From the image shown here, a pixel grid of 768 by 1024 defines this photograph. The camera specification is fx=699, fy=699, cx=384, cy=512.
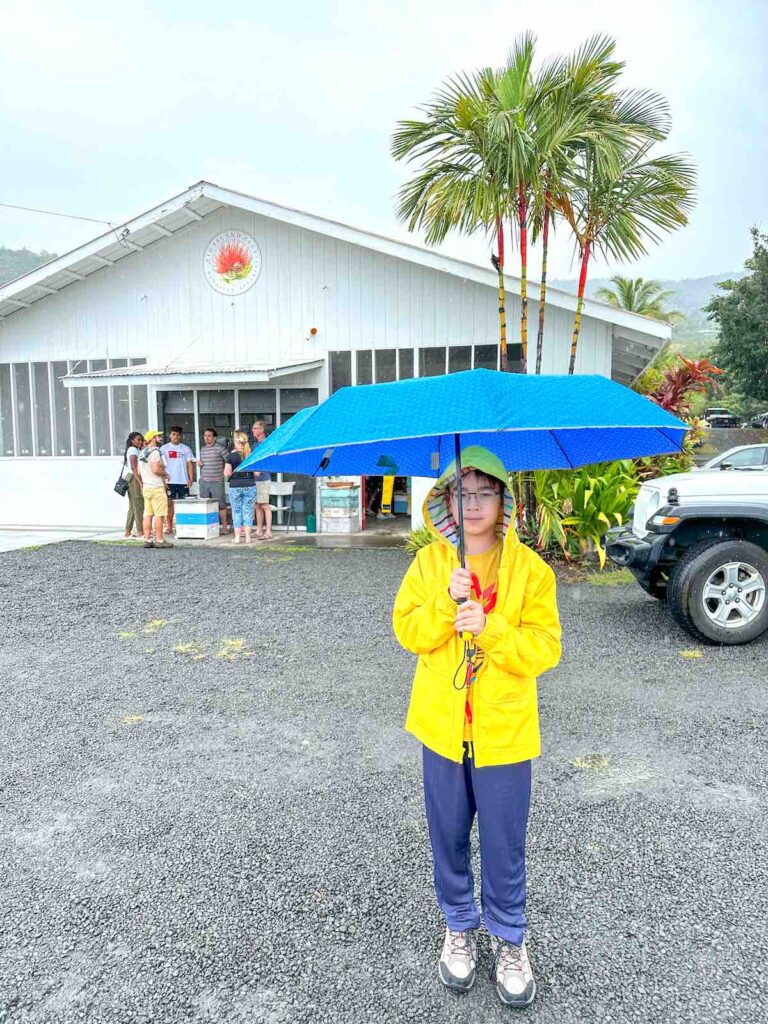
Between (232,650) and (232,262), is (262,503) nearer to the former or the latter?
(232,262)

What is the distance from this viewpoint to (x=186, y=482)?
11.9 meters

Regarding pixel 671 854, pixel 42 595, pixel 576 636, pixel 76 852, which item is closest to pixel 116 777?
pixel 76 852

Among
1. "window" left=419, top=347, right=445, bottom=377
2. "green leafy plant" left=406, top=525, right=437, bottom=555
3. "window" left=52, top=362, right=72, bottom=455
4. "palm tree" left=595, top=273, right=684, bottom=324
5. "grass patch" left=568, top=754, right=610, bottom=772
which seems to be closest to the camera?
"grass patch" left=568, top=754, right=610, bottom=772

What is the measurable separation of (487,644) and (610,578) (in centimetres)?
630

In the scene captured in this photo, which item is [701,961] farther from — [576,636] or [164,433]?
[164,433]

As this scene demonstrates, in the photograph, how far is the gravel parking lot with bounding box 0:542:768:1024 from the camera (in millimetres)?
Answer: 2113

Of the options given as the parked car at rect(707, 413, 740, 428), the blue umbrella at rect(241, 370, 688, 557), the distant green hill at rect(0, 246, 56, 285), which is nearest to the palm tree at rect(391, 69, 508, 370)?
the blue umbrella at rect(241, 370, 688, 557)

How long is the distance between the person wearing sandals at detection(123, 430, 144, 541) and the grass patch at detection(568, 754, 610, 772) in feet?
30.5

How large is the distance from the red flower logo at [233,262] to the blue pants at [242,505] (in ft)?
13.5

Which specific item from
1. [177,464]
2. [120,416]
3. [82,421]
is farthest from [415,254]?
[82,421]

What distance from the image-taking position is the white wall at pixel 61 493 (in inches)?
522

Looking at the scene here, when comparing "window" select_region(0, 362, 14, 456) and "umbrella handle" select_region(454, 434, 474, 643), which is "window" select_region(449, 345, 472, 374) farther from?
"umbrella handle" select_region(454, 434, 474, 643)

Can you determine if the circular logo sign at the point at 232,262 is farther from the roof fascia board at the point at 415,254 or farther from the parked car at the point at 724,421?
the parked car at the point at 724,421

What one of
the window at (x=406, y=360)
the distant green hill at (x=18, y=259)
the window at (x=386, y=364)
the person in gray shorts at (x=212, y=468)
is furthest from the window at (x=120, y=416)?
the distant green hill at (x=18, y=259)
